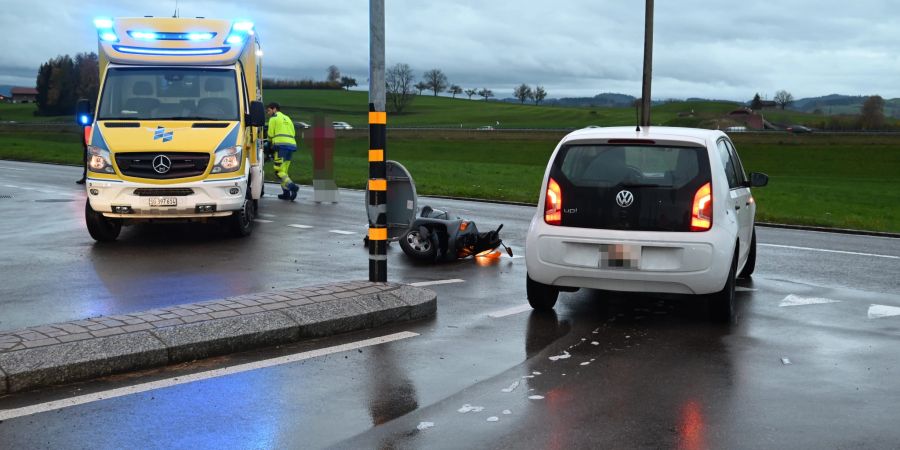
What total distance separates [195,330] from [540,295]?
314 cm

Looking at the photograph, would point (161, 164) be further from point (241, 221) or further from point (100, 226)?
point (241, 221)

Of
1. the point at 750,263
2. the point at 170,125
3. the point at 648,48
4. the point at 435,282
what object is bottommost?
the point at 435,282

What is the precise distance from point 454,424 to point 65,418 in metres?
2.16

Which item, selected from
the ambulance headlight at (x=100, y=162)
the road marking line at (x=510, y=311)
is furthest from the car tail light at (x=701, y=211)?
the ambulance headlight at (x=100, y=162)

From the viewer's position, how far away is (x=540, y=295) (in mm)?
8680

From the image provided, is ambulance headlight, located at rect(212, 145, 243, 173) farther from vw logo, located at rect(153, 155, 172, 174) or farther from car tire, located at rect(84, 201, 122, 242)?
car tire, located at rect(84, 201, 122, 242)

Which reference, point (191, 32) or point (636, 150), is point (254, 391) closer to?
point (636, 150)

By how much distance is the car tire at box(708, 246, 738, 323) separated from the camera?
8.19m

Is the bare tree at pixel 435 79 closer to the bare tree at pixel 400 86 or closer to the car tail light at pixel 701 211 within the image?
the bare tree at pixel 400 86

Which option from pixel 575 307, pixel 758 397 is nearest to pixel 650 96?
pixel 575 307

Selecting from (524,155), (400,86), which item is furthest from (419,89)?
(524,155)

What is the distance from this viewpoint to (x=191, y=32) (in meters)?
14.0

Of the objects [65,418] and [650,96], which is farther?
[650,96]

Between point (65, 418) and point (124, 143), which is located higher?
point (124, 143)
